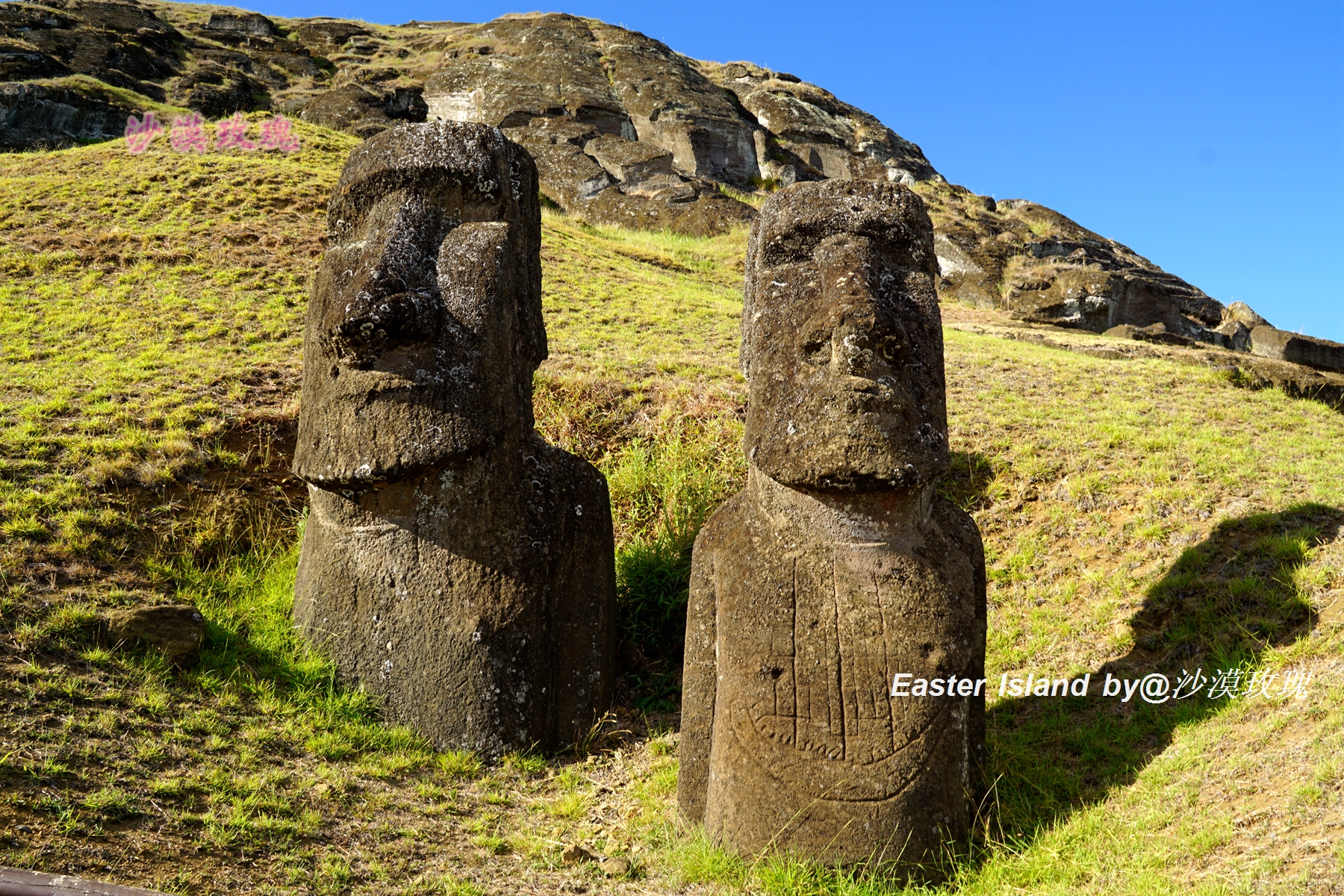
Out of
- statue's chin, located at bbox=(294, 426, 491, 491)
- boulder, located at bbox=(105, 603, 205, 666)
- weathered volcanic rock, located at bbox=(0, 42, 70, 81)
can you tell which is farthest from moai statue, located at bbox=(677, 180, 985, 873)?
Answer: weathered volcanic rock, located at bbox=(0, 42, 70, 81)

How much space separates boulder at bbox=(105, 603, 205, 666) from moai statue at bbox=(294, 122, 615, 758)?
52 cm

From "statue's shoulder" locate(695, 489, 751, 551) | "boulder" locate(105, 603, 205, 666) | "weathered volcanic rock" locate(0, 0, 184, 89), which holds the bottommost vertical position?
"boulder" locate(105, 603, 205, 666)

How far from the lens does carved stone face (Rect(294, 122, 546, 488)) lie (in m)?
4.78

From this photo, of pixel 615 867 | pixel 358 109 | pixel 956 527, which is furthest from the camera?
pixel 358 109

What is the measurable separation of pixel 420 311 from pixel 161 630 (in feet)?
6.78

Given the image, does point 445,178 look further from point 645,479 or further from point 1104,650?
point 1104,650

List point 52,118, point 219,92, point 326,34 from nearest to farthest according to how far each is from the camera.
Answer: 1. point 52,118
2. point 219,92
3. point 326,34

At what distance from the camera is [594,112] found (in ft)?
85.3

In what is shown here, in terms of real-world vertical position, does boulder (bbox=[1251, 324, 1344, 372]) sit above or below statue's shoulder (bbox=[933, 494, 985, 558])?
above

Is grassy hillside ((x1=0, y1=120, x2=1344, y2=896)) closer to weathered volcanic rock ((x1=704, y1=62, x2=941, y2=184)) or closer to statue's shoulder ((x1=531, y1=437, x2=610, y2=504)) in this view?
statue's shoulder ((x1=531, y1=437, x2=610, y2=504))

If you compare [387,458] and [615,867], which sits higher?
[387,458]

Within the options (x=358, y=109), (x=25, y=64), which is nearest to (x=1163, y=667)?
(x=358, y=109)

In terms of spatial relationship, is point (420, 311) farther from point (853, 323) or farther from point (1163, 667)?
point (1163, 667)

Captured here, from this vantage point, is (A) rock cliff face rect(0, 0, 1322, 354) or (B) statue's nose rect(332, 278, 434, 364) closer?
(B) statue's nose rect(332, 278, 434, 364)
